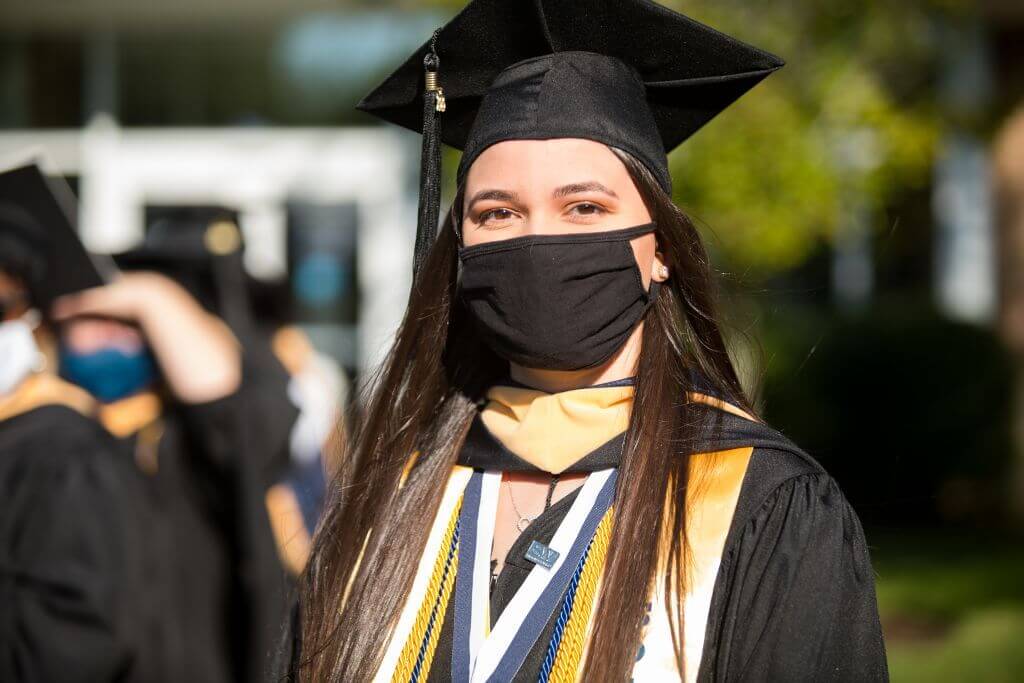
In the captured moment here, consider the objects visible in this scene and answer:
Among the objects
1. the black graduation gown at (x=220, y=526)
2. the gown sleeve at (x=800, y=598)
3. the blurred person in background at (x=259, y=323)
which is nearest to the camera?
the gown sleeve at (x=800, y=598)

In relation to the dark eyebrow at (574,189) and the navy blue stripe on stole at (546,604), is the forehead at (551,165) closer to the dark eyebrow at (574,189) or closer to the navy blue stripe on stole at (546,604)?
the dark eyebrow at (574,189)

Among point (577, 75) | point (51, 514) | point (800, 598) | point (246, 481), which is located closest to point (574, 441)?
point (800, 598)

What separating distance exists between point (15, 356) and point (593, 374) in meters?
2.27

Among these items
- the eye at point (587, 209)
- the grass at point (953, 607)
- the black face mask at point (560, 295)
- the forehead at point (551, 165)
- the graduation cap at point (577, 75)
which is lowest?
the grass at point (953, 607)

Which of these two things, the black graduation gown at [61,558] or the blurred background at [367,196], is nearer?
the black graduation gown at [61,558]

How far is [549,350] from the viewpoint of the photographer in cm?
213

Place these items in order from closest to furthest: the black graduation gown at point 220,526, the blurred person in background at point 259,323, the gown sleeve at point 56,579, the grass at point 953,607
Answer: the gown sleeve at point 56,579, the black graduation gown at point 220,526, the blurred person in background at point 259,323, the grass at point 953,607

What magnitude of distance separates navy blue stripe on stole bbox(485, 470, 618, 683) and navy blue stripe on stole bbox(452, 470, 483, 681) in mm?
35

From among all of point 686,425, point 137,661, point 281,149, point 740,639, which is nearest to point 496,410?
point 686,425

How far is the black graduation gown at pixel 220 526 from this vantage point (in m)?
4.51

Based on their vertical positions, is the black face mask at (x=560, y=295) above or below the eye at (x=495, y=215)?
below

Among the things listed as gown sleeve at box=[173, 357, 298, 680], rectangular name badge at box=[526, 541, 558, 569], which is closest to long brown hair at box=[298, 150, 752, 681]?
rectangular name badge at box=[526, 541, 558, 569]

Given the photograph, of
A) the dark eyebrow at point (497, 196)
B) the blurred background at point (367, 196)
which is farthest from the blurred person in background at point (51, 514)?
the blurred background at point (367, 196)

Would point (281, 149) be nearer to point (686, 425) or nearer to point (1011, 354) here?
point (1011, 354)
